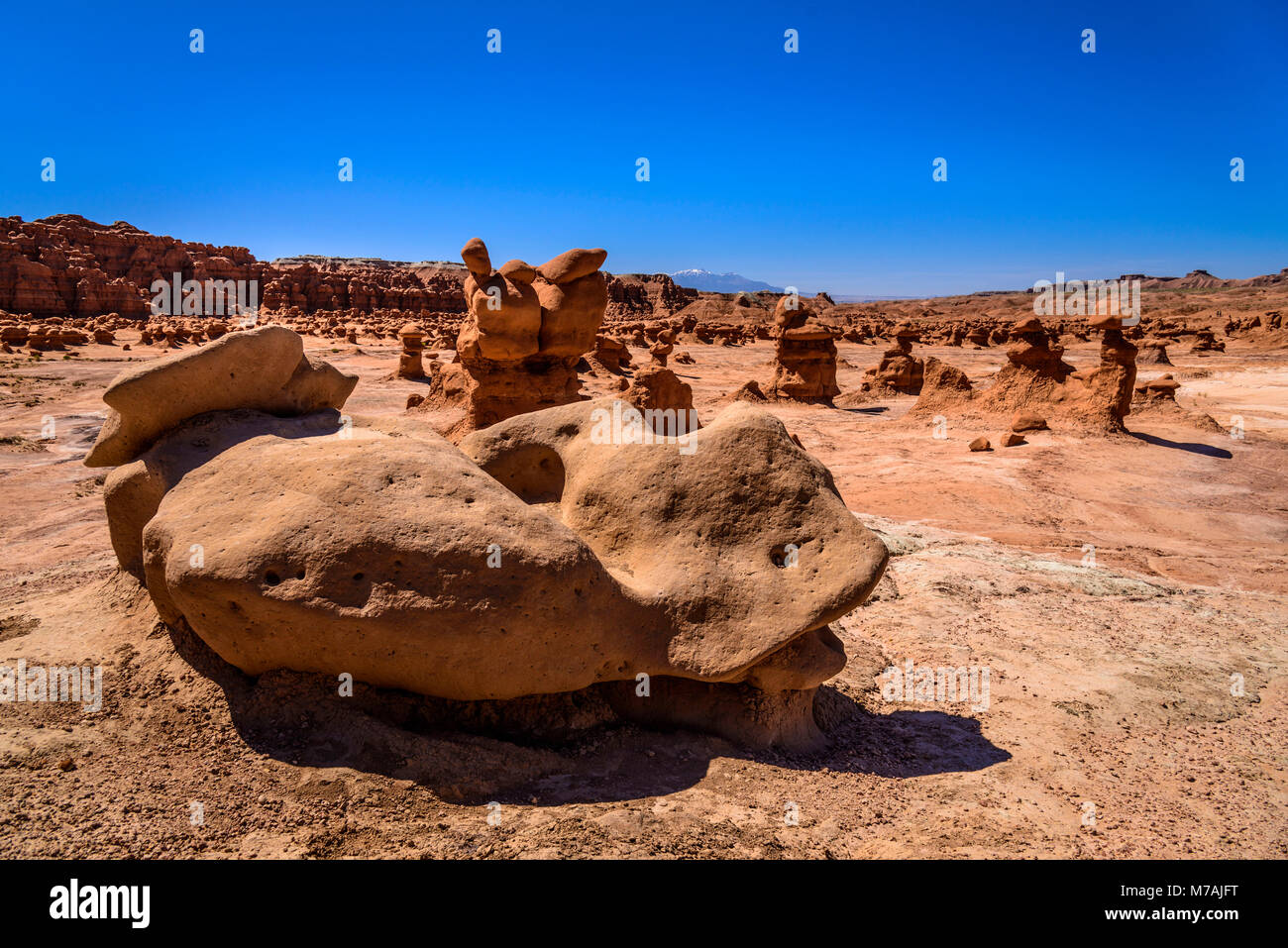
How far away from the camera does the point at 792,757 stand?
3605 millimetres

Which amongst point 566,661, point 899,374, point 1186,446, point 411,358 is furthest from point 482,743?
point 899,374

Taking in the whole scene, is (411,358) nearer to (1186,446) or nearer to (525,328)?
(525,328)
